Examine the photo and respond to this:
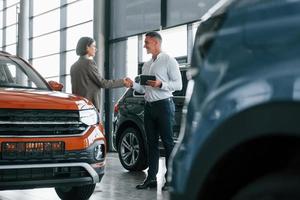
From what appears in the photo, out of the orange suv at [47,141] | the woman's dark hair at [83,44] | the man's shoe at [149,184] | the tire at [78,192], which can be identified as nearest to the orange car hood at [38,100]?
the orange suv at [47,141]

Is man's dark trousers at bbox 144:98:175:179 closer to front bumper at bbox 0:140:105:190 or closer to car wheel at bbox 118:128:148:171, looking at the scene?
front bumper at bbox 0:140:105:190

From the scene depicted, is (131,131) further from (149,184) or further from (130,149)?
(149,184)

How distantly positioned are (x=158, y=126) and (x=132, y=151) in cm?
202

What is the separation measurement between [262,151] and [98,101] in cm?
491

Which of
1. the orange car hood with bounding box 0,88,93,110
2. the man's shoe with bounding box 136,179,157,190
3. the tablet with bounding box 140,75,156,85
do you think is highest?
the tablet with bounding box 140,75,156,85

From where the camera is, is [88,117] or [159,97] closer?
[88,117]

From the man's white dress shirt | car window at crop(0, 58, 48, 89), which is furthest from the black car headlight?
the man's white dress shirt

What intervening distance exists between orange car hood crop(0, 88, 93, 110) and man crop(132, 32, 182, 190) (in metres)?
1.10

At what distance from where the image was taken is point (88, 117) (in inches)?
192

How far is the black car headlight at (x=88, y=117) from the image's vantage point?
15.8 ft

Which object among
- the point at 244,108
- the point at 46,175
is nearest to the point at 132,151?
the point at 46,175

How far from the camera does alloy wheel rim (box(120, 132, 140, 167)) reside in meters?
7.91

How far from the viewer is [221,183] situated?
1.65 m

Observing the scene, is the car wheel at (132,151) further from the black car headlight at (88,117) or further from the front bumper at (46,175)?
the front bumper at (46,175)
